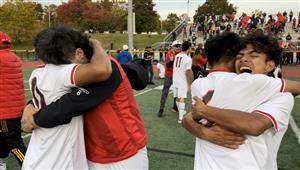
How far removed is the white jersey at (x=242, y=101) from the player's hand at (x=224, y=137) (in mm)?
36

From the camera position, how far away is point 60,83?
221cm

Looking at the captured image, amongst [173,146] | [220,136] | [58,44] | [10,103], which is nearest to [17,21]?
[173,146]

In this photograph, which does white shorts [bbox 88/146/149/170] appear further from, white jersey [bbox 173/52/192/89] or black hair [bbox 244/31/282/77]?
white jersey [bbox 173/52/192/89]

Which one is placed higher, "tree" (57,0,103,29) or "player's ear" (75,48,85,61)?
"tree" (57,0,103,29)

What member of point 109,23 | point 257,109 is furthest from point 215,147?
point 109,23

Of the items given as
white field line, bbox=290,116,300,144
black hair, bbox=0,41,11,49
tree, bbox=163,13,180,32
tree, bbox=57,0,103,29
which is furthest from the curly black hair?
tree, bbox=163,13,180,32

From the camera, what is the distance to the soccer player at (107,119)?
219 cm

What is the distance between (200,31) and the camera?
123 ft

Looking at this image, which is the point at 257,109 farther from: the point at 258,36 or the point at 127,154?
the point at 127,154

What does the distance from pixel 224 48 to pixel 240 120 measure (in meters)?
0.51

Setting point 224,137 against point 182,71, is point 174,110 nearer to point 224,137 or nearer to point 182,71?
point 182,71

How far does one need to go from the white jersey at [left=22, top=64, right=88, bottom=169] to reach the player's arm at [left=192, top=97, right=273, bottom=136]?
866 mm

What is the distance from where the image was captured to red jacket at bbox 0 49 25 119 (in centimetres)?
446

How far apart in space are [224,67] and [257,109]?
356 millimetres
